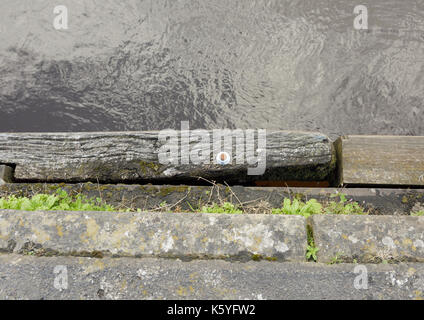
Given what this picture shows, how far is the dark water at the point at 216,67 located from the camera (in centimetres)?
379

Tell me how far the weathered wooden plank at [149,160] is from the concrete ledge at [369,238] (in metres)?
0.62

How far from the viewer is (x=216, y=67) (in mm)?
3895

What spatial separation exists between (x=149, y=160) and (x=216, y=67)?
1.87m

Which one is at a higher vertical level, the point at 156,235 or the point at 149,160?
the point at 149,160

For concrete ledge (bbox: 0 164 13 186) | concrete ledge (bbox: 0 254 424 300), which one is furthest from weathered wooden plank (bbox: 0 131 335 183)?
concrete ledge (bbox: 0 254 424 300)

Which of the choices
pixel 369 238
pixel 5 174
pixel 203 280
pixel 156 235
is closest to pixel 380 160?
pixel 369 238

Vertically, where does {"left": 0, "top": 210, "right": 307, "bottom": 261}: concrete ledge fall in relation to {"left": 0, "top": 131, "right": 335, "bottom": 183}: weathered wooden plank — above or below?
below

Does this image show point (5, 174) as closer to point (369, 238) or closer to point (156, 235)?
point (156, 235)

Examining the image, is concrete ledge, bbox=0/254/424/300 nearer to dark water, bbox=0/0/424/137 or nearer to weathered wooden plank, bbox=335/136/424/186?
weathered wooden plank, bbox=335/136/424/186

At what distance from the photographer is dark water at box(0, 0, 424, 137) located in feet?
12.4

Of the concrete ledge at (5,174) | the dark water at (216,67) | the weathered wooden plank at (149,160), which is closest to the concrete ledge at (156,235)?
the weathered wooden plank at (149,160)

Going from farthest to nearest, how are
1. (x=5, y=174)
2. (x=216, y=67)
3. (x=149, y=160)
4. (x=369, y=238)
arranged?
(x=216, y=67), (x=5, y=174), (x=149, y=160), (x=369, y=238)

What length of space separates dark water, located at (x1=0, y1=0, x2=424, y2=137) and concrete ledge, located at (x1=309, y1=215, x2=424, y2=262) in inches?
77.7
